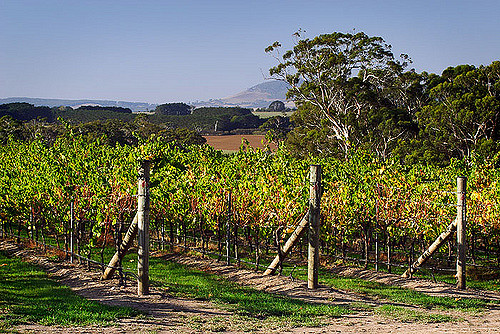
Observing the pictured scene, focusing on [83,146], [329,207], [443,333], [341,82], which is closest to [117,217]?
[83,146]

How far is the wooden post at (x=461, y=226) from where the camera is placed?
1036 cm

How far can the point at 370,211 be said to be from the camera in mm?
13297

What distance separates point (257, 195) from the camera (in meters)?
12.9

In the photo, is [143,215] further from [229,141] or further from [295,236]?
[229,141]

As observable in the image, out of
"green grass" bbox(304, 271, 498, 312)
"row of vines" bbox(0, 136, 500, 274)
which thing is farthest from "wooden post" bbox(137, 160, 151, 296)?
"green grass" bbox(304, 271, 498, 312)

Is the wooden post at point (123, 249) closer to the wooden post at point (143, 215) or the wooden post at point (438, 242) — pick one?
the wooden post at point (143, 215)

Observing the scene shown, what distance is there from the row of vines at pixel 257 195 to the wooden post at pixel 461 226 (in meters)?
1.30

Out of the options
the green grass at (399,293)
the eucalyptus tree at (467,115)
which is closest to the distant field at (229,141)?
the eucalyptus tree at (467,115)

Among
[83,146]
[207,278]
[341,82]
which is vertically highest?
[341,82]

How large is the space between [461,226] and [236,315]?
495 cm

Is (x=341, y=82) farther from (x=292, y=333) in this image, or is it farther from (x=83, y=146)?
(x=292, y=333)

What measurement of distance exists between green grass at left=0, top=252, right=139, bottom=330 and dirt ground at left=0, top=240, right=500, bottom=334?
0.79 feet

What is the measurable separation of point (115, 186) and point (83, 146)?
3.94 meters

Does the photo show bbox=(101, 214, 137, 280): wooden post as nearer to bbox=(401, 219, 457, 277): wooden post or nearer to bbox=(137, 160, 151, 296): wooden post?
bbox=(137, 160, 151, 296): wooden post
